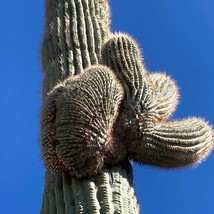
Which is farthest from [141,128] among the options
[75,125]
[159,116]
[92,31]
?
[92,31]

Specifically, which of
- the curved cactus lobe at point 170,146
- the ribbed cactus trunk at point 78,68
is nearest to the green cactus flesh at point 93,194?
the ribbed cactus trunk at point 78,68

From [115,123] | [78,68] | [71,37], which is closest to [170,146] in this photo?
[115,123]

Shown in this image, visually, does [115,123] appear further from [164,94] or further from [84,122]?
[164,94]

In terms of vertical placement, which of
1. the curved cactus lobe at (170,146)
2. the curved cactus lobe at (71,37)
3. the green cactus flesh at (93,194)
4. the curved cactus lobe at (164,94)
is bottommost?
the green cactus flesh at (93,194)

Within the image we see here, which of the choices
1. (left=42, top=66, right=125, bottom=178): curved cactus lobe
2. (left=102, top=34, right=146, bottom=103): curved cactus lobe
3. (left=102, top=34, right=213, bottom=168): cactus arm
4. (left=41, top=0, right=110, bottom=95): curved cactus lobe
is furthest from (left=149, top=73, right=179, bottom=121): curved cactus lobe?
(left=41, top=0, right=110, bottom=95): curved cactus lobe

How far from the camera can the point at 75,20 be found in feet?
15.3

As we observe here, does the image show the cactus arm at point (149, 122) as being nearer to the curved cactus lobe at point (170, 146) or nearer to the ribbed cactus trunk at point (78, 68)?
the curved cactus lobe at point (170, 146)

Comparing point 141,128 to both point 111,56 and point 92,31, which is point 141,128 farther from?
point 92,31

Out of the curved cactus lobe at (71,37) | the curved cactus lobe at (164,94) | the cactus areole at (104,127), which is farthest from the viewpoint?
the curved cactus lobe at (71,37)

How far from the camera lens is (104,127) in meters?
3.79

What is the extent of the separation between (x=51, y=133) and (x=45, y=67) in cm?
96

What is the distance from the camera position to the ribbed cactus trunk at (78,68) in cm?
361

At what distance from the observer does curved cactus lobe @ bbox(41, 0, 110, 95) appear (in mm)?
4371

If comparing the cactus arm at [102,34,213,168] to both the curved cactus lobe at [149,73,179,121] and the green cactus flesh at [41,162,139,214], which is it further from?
the green cactus flesh at [41,162,139,214]
